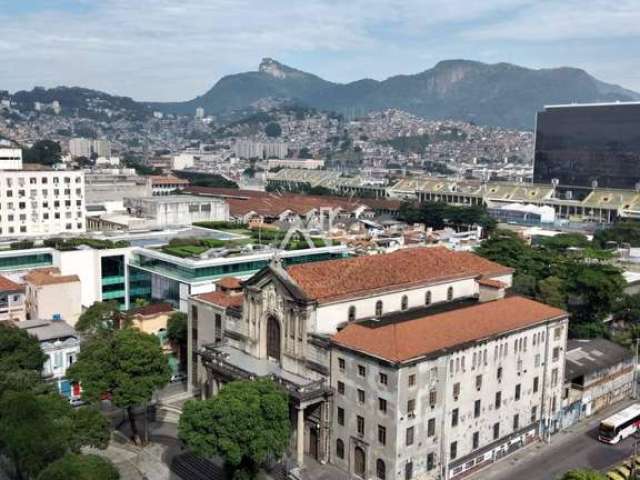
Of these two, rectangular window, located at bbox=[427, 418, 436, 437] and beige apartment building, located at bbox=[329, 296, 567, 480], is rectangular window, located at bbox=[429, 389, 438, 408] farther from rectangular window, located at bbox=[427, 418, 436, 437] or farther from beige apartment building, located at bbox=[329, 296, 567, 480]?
rectangular window, located at bbox=[427, 418, 436, 437]

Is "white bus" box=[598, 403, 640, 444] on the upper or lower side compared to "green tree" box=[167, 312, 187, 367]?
lower

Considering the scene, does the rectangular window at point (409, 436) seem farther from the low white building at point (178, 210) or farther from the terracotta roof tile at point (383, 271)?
the low white building at point (178, 210)

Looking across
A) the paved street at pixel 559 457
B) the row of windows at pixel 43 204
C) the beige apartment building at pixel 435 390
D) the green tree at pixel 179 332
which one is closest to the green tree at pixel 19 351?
the green tree at pixel 179 332

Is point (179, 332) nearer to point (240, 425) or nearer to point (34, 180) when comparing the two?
point (240, 425)

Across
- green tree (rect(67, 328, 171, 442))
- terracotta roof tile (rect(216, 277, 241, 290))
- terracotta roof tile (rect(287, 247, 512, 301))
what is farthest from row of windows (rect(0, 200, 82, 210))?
terracotta roof tile (rect(287, 247, 512, 301))

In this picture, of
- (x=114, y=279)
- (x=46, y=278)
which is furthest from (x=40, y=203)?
(x=46, y=278)

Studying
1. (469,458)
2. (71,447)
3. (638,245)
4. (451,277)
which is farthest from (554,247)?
(71,447)

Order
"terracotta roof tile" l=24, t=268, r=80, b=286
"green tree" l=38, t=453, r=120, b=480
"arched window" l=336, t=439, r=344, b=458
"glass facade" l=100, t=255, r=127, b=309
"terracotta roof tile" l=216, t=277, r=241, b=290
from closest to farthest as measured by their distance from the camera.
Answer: "green tree" l=38, t=453, r=120, b=480
"arched window" l=336, t=439, r=344, b=458
"terracotta roof tile" l=216, t=277, r=241, b=290
"terracotta roof tile" l=24, t=268, r=80, b=286
"glass facade" l=100, t=255, r=127, b=309
